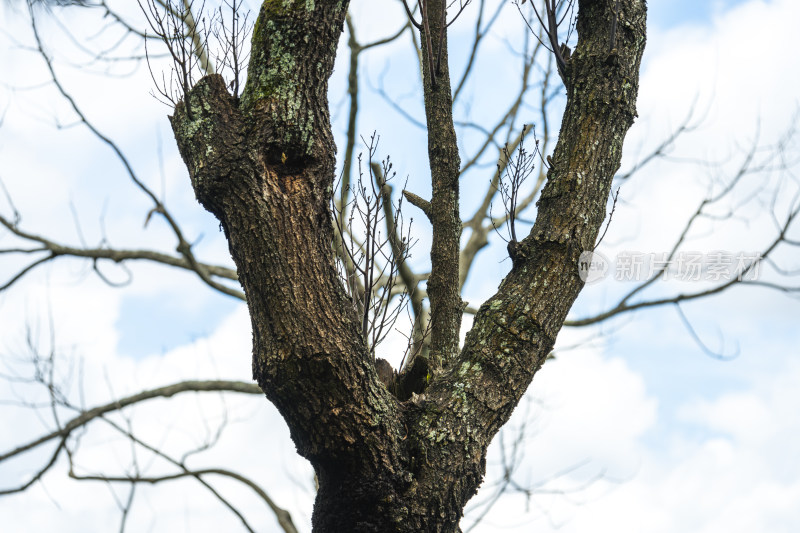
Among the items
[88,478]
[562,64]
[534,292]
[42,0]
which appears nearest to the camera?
[534,292]

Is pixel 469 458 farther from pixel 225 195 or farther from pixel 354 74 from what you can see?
pixel 354 74

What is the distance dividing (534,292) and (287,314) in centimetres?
104

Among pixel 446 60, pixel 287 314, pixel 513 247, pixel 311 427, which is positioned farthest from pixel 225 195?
pixel 446 60

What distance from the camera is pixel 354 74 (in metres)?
7.57

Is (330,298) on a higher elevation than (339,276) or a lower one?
lower

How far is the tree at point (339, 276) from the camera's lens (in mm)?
2555

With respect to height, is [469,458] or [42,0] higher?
[42,0]

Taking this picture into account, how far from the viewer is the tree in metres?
2.55

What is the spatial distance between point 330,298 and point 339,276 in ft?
0.60

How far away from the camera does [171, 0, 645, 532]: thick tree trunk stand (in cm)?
255

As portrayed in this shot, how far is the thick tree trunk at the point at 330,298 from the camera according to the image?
2.55 meters

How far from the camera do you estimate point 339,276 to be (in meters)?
2.76

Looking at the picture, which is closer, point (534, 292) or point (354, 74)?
point (534, 292)

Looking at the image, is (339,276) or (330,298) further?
(339,276)
